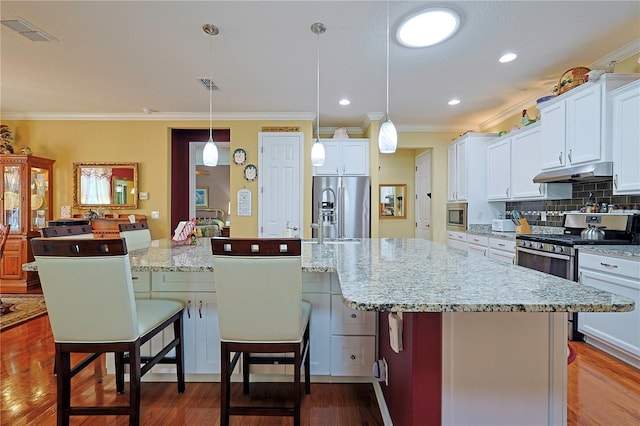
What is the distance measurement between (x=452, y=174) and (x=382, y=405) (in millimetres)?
4117

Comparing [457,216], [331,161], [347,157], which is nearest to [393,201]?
[457,216]

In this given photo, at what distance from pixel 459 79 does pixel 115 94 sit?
13.5ft

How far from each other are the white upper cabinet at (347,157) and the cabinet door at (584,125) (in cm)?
252

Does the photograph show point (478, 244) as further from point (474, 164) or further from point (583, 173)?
point (583, 173)

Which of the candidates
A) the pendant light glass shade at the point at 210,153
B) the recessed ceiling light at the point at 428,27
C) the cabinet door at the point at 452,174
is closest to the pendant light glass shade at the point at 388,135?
the recessed ceiling light at the point at 428,27

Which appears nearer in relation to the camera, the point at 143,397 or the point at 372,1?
the point at 143,397

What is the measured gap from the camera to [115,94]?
151 inches

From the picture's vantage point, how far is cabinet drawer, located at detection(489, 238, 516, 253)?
3434 millimetres

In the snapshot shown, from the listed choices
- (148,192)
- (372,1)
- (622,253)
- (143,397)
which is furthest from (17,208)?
(622,253)

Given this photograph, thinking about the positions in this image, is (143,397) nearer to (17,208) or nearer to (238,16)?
(238,16)

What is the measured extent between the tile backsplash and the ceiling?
1.19 meters

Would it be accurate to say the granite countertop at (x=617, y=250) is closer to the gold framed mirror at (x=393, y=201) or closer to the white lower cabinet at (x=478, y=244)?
the white lower cabinet at (x=478, y=244)

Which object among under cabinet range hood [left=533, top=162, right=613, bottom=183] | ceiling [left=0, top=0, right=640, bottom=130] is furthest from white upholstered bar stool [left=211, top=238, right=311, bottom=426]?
under cabinet range hood [left=533, top=162, right=613, bottom=183]

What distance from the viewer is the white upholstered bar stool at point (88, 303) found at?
1396mm
